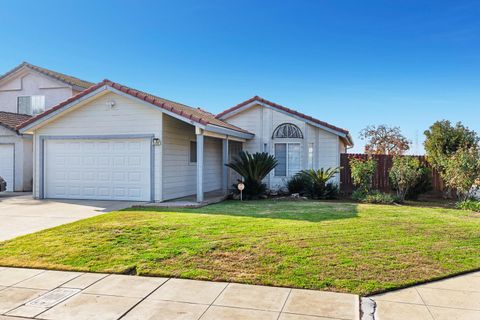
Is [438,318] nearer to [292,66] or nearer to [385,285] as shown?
[385,285]

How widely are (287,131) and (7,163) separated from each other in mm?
13640

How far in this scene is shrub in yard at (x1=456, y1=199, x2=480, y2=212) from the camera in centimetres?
1284

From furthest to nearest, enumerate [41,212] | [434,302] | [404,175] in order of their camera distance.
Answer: [404,175] → [41,212] → [434,302]

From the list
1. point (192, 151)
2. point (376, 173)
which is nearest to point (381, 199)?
point (376, 173)

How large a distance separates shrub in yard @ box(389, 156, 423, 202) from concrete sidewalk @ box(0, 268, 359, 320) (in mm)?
10875

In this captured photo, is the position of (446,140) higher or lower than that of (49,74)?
lower

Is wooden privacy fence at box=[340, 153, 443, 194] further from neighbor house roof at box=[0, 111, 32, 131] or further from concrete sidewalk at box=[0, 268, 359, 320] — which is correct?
neighbor house roof at box=[0, 111, 32, 131]

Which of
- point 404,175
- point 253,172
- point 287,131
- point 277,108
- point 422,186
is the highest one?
point 277,108

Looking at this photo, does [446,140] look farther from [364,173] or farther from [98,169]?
[98,169]

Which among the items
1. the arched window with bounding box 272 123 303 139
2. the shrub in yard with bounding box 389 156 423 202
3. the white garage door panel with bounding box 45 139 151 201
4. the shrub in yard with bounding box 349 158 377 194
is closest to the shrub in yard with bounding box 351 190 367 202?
the shrub in yard with bounding box 349 158 377 194

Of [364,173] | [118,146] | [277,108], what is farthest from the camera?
[277,108]

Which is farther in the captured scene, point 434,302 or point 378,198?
point 378,198

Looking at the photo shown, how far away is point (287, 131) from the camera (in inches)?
714

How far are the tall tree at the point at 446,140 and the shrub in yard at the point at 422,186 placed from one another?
2.40ft
